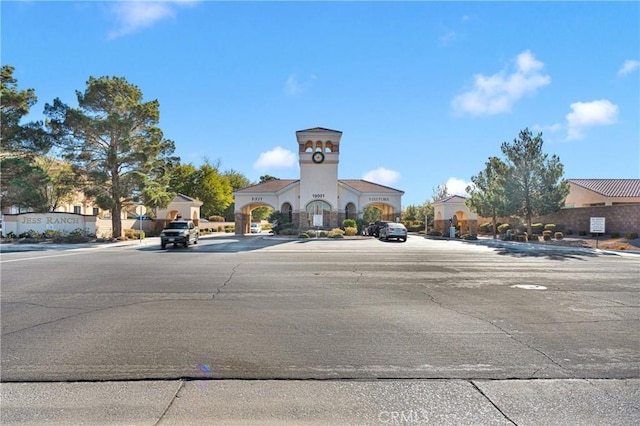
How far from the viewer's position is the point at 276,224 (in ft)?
157

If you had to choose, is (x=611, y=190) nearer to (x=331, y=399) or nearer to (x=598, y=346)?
(x=598, y=346)

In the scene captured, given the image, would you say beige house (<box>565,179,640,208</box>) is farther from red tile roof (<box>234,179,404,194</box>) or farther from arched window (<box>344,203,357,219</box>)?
arched window (<box>344,203,357,219</box>)

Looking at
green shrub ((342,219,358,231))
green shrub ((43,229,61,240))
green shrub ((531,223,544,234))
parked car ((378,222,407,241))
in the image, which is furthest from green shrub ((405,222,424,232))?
green shrub ((43,229,61,240))

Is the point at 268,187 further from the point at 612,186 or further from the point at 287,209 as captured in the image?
the point at 612,186

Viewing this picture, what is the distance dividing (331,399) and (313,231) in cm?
4042

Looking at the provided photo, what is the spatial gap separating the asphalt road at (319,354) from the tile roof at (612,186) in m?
39.0

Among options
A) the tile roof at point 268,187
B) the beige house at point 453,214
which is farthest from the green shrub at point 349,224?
the beige house at point 453,214

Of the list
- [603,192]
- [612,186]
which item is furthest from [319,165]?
[612,186]

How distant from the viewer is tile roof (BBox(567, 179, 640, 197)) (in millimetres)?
43844

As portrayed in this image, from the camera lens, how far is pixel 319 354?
600 cm

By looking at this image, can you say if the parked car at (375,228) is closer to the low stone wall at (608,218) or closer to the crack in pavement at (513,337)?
the low stone wall at (608,218)

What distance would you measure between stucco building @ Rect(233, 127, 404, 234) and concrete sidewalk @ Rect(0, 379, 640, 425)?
39.6 m

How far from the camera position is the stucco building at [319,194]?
4678 cm

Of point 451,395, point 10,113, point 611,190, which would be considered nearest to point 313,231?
point 10,113
